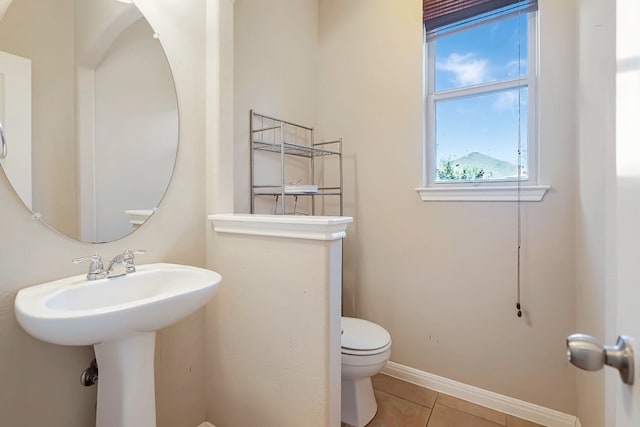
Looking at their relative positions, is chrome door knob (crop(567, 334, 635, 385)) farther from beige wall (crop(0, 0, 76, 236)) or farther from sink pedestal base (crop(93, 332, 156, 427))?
beige wall (crop(0, 0, 76, 236))

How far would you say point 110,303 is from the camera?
1.06 metres

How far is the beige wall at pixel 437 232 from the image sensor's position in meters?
1.55

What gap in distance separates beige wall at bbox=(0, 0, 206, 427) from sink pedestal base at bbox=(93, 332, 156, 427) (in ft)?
0.57

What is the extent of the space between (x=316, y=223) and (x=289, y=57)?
157cm

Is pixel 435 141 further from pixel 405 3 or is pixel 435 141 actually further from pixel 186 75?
pixel 186 75

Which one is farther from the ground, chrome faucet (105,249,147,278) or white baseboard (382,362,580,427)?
chrome faucet (105,249,147,278)

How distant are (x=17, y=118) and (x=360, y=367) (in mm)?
1668

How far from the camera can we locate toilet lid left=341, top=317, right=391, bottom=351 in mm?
1525

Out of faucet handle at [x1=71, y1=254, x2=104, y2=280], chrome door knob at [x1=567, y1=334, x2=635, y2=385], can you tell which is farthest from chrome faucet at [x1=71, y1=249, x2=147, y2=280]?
chrome door knob at [x1=567, y1=334, x2=635, y2=385]

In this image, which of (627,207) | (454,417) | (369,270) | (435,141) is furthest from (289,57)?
(454,417)

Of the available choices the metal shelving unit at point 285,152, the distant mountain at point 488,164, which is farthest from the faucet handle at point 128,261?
the distant mountain at point 488,164

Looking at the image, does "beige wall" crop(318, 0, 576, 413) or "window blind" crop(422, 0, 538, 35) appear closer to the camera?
"beige wall" crop(318, 0, 576, 413)

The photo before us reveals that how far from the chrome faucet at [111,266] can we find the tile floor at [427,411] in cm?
142

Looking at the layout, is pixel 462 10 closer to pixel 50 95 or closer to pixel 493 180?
pixel 493 180
